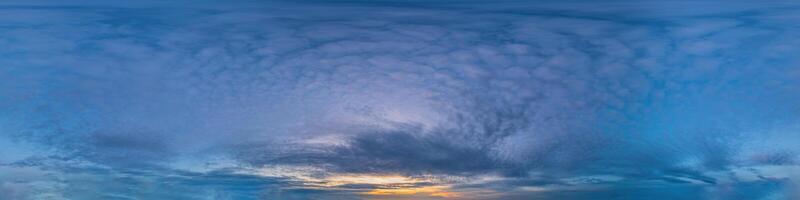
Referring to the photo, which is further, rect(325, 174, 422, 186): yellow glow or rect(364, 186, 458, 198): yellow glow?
rect(364, 186, 458, 198): yellow glow

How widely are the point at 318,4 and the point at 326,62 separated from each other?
5.07ft

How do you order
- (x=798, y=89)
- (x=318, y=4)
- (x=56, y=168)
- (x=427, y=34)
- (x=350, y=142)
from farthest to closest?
(x=56, y=168) → (x=350, y=142) → (x=798, y=89) → (x=427, y=34) → (x=318, y=4)

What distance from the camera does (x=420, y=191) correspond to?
21.7 meters

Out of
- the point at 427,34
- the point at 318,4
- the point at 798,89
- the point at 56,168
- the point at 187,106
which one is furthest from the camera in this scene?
the point at 56,168

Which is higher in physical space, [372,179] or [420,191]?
[420,191]

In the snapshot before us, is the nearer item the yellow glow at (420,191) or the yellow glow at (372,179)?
the yellow glow at (372,179)

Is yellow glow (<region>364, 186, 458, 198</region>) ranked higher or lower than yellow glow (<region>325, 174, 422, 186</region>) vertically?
higher

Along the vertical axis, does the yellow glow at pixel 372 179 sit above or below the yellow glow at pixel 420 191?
below

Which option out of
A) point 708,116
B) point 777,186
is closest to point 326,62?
point 708,116

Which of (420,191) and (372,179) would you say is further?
(420,191)

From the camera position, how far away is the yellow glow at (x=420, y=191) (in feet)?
69.2

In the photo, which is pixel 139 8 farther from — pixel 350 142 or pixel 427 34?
pixel 350 142

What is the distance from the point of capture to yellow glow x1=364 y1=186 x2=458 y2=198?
69.2 ft

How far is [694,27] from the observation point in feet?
33.6
